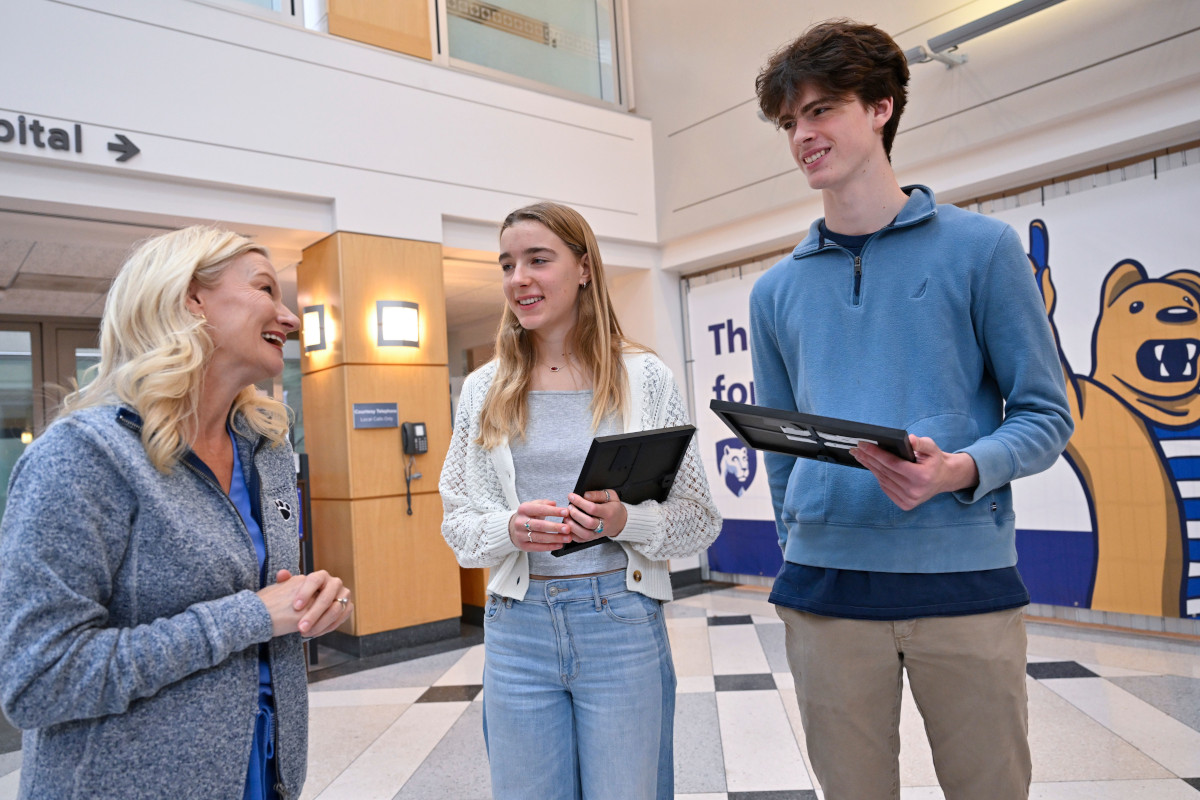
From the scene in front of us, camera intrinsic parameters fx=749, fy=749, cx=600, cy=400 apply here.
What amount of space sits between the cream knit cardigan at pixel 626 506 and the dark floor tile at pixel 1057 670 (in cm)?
299

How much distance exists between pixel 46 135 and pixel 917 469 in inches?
175

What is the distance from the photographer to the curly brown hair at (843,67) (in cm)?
124

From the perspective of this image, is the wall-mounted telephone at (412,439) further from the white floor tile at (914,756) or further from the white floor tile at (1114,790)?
the white floor tile at (1114,790)

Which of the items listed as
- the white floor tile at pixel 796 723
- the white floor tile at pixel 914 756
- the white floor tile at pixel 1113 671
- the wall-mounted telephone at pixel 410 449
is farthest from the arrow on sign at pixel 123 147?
the white floor tile at pixel 1113 671

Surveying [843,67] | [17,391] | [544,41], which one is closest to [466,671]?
[843,67]

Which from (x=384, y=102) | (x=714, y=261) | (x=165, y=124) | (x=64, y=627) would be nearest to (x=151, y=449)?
(x=64, y=627)

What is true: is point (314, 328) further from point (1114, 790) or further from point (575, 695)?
point (1114, 790)

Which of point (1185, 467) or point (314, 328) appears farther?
point (314, 328)

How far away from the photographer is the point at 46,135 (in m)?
3.76

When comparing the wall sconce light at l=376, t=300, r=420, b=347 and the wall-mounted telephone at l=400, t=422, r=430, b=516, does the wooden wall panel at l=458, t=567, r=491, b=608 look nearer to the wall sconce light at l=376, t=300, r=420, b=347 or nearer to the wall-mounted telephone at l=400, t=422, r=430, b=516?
the wall-mounted telephone at l=400, t=422, r=430, b=516

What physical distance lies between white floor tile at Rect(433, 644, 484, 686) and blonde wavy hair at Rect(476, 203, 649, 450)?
9.50ft

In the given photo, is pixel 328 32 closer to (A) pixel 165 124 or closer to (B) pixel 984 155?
(A) pixel 165 124

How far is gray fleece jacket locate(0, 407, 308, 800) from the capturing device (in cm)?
91

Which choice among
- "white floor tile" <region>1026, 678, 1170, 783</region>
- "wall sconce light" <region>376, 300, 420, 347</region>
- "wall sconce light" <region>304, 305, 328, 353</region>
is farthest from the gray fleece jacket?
"wall sconce light" <region>304, 305, 328, 353</region>
